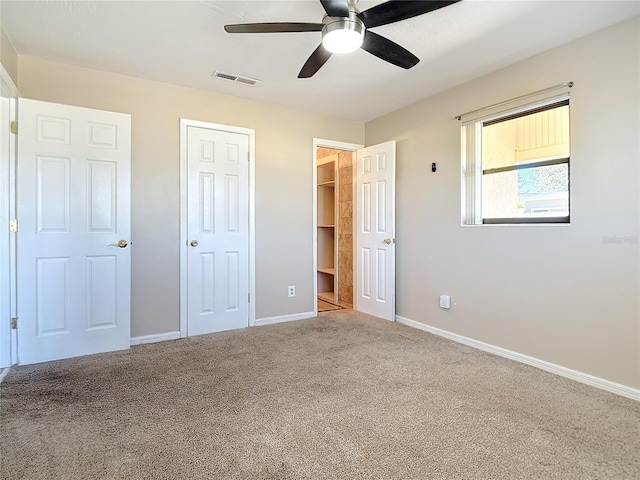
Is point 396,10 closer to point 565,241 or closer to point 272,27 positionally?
point 272,27

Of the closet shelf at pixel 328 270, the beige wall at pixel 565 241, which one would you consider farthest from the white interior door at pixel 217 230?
the closet shelf at pixel 328 270

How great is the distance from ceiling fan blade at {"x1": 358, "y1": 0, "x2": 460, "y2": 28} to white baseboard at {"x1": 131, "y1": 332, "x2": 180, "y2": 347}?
122 inches

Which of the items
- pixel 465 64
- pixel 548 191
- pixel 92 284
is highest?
pixel 465 64

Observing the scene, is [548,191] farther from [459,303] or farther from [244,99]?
[244,99]

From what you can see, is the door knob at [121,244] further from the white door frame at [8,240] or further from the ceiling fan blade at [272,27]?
the ceiling fan blade at [272,27]

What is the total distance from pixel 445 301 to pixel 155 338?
2847 mm

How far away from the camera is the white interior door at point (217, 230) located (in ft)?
11.7

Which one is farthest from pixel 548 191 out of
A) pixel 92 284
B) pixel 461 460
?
pixel 92 284

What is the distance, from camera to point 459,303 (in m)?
3.42

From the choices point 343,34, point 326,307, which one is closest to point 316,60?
point 343,34

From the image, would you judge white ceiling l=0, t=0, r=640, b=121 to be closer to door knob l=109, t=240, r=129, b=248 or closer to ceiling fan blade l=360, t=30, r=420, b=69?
ceiling fan blade l=360, t=30, r=420, b=69

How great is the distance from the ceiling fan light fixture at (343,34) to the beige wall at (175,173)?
2.01m

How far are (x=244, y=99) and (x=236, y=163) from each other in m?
0.70

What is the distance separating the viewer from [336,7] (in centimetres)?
182
